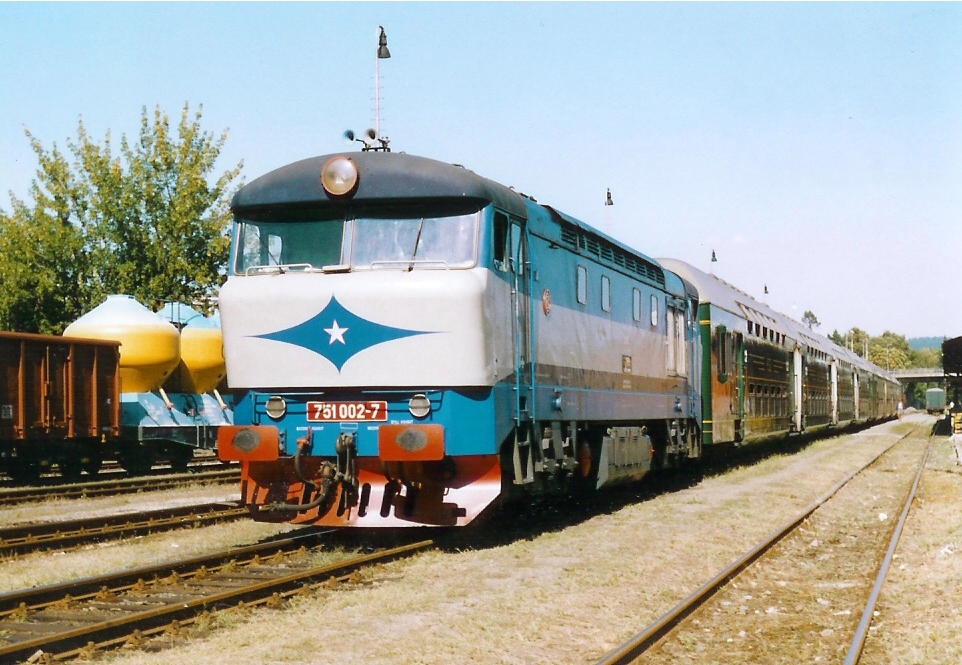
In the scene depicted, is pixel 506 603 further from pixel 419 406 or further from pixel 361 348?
pixel 361 348

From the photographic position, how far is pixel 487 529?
12492 mm

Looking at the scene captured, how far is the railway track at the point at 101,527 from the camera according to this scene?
38.6ft

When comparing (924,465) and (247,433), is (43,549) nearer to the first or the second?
(247,433)

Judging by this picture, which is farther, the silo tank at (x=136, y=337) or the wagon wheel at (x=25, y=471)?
the silo tank at (x=136, y=337)

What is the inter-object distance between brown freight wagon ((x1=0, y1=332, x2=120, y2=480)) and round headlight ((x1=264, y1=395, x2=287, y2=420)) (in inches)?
442

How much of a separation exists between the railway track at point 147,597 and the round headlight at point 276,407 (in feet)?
4.28

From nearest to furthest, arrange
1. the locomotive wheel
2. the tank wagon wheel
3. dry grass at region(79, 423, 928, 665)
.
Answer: dry grass at region(79, 423, 928, 665)
the locomotive wheel
the tank wagon wheel

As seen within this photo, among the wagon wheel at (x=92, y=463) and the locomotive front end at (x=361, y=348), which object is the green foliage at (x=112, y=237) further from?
the locomotive front end at (x=361, y=348)

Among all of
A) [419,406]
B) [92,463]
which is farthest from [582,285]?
[92,463]

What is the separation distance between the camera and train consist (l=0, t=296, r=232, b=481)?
20.2 metres

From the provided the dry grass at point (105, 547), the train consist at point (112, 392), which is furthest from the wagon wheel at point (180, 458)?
the dry grass at point (105, 547)

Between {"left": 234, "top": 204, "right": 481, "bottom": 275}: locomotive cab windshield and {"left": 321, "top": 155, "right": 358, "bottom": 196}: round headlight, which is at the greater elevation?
{"left": 321, "top": 155, "right": 358, "bottom": 196}: round headlight

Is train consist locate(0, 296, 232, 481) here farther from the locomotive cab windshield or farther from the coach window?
the coach window

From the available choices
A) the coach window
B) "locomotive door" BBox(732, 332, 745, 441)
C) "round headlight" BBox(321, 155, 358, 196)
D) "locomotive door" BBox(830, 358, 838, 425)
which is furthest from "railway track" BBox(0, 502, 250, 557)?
"locomotive door" BBox(830, 358, 838, 425)
